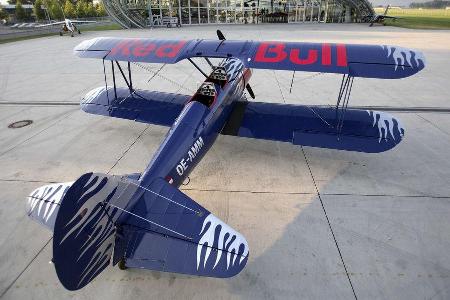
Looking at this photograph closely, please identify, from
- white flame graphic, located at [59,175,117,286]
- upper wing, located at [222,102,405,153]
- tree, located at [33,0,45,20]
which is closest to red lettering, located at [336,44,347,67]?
upper wing, located at [222,102,405,153]

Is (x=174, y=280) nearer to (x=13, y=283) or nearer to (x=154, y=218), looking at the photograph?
(x=154, y=218)

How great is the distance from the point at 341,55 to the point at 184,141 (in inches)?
156

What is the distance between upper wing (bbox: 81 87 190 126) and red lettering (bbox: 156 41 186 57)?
1460 mm

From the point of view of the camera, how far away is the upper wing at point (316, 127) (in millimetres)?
6723

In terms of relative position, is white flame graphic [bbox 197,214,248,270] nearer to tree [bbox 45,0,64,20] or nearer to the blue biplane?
the blue biplane

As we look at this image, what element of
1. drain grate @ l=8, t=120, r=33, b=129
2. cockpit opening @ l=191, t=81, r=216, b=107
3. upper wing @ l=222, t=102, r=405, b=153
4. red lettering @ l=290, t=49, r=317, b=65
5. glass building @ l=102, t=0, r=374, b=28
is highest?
glass building @ l=102, t=0, r=374, b=28

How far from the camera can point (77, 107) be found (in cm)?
1142

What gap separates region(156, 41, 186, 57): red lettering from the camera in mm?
7676

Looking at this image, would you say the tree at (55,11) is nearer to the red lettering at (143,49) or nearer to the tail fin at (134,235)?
the red lettering at (143,49)

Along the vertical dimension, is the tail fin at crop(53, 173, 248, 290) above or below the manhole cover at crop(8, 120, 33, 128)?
above

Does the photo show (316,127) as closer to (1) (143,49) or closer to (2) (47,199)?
(1) (143,49)

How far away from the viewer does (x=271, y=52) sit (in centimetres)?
704

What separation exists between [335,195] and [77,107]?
9937 millimetres

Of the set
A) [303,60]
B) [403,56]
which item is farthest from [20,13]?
[403,56]
